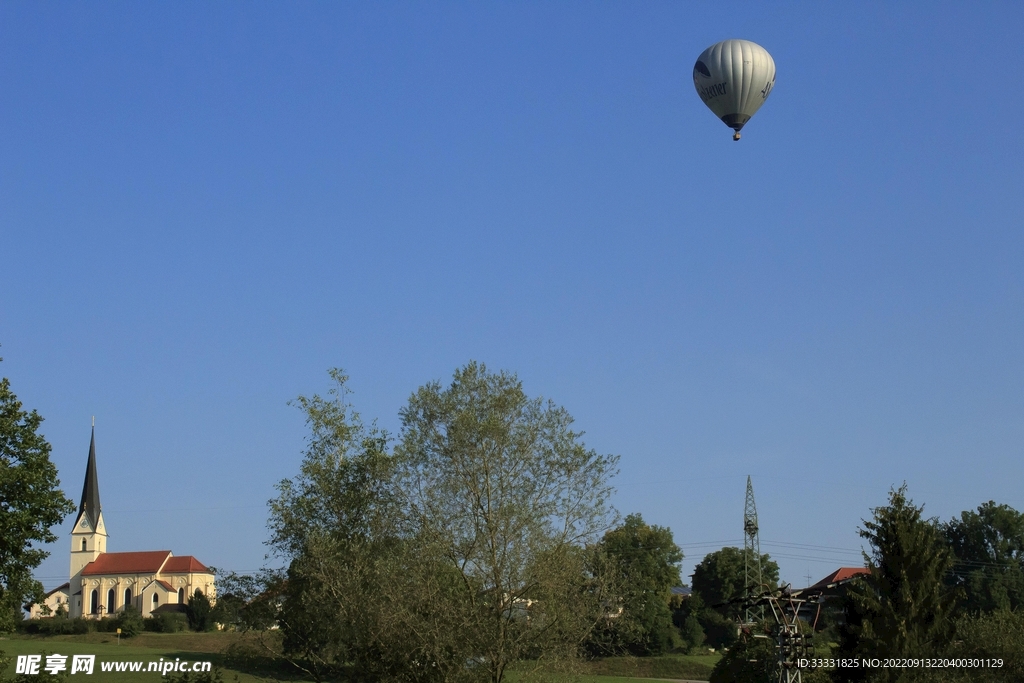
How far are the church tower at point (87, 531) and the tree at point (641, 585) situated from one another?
87.4 meters

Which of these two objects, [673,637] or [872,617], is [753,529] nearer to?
[673,637]

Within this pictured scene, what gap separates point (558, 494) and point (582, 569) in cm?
191

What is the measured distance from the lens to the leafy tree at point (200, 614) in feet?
294

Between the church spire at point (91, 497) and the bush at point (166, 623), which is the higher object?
the church spire at point (91, 497)

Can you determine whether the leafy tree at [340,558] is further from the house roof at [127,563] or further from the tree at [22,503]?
the house roof at [127,563]

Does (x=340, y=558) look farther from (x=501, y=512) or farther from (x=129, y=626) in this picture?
(x=129, y=626)

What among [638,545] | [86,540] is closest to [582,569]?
[638,545]

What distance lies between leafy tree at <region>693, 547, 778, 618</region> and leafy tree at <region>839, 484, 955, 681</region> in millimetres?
58610

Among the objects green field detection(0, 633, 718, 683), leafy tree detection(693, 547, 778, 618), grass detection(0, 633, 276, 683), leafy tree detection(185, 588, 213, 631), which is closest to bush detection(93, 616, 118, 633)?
green field detection(0, 633, 718, 683)

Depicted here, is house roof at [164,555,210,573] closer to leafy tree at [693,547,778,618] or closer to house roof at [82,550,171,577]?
house roof at [82,550,171,577]

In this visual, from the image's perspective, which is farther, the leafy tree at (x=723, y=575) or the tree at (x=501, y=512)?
the leafy tree at (x=723, y=575)

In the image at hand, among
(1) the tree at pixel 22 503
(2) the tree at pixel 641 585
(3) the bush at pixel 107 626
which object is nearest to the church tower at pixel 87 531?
(3) the bush at pixel 107 626

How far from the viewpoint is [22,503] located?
75.4 ft

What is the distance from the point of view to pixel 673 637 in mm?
78375
